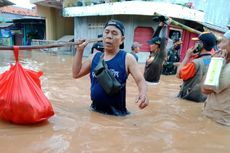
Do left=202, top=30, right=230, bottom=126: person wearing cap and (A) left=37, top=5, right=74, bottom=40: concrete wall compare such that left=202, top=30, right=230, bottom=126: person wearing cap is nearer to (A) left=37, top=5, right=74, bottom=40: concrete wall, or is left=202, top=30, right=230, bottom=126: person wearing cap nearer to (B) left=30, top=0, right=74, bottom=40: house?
(B) left=30, top=0, right=74, bottom=40: house

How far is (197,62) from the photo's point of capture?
13.7 ft

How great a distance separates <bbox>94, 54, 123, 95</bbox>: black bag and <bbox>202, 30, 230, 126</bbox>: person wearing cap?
3.23ft

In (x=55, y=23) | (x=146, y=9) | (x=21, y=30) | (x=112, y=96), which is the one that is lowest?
(x=21, y=30)

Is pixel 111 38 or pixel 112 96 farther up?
pixel 111 38

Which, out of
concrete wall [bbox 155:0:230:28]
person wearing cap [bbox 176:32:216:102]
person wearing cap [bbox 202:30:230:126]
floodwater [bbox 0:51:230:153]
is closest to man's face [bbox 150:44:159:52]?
person wearing cap [bbox 176:32:216:102]

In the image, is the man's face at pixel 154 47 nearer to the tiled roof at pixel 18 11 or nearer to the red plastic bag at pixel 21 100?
the red plastic bag at pixel 21 100

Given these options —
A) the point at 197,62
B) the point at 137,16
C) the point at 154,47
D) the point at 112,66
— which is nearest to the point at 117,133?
the point at 112,66

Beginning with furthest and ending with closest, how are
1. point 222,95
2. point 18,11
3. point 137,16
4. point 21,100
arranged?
point 18,11
point 137,16
point 222,95
point 21,100

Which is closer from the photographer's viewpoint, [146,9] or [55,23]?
Answer: [146,9]

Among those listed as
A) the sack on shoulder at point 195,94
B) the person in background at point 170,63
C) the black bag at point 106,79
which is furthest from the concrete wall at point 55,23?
the black bag at point 106,79

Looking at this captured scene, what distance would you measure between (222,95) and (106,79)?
1.32 metres

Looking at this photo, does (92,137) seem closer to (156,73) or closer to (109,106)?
(109,106)

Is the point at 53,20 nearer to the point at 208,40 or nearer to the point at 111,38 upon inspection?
the point at 208,40

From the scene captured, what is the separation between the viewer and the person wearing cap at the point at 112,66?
3.16m
